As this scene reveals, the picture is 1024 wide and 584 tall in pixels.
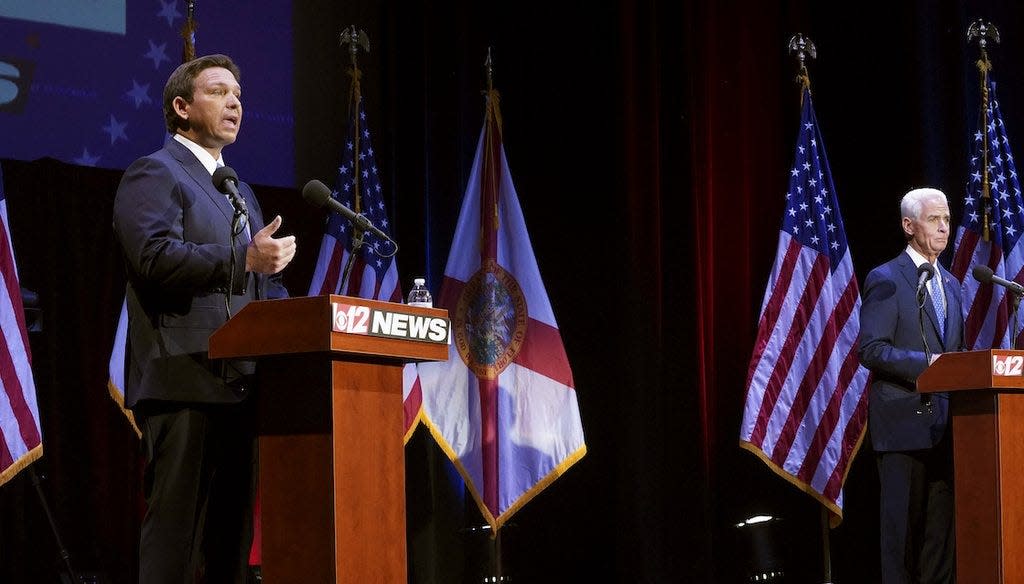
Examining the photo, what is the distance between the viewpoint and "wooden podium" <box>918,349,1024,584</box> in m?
3.95

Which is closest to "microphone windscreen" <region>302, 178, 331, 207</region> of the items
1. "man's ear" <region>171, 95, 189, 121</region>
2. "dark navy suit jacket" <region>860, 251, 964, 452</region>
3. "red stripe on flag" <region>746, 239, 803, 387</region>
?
"man's ear" <region>171, 95, 189, 121</region>

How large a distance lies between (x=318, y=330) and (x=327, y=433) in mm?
216

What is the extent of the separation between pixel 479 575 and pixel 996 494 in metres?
2.70

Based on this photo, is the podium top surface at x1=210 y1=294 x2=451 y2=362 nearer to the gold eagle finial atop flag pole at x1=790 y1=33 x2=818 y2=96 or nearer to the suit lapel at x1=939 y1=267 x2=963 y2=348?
the suit lapel at x1=939 y1=267 x2=963 y2=348

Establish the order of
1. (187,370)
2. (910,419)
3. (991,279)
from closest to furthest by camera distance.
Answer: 1. (187,370)
2. (991,279)
3. (910,419)

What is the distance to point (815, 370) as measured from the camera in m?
5.61

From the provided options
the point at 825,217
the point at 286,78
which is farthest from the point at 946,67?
the point at 286,78

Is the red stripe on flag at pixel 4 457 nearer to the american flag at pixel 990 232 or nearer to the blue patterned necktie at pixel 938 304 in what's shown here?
the blue patterned necktie at pixel 938 304

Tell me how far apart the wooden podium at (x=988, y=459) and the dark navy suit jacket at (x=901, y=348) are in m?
0.42

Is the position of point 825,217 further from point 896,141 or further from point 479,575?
point 479,575

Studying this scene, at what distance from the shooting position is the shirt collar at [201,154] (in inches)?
120

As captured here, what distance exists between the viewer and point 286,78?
631 centimetres

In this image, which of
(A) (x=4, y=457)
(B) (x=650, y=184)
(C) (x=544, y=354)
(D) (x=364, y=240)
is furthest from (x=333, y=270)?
(A) (x=4, y=457)

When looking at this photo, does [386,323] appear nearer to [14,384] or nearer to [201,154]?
[201,154]
